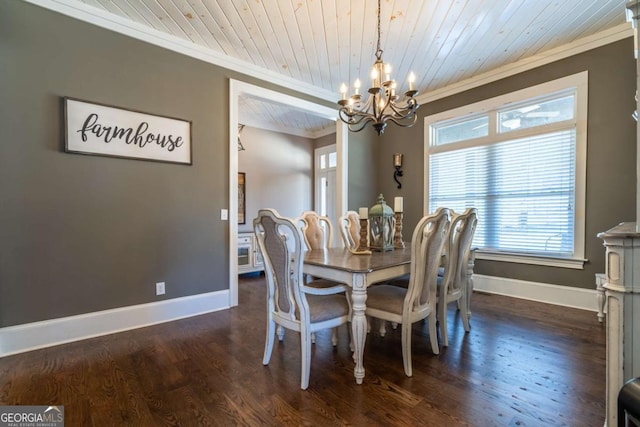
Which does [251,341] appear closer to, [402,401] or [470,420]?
[402,401]

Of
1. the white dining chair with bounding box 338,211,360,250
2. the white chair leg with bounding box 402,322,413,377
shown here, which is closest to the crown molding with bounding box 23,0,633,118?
the white dining chair with bounding box 338,211,360,250

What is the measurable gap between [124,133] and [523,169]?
14.2 ft

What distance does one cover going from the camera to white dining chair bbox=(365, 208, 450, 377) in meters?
1.89

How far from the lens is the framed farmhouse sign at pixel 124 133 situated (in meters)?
2.43

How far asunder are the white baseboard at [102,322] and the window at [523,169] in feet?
11.2

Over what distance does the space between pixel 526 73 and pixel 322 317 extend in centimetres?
371

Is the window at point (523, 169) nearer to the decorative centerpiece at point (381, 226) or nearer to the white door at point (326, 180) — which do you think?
the decorative centerpiece at point (381, 226)

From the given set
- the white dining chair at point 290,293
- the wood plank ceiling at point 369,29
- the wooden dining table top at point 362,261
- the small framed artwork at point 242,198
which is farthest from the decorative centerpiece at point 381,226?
the small framed artwork at point 242,198

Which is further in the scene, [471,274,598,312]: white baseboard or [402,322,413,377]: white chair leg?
[471,274,598,312]: white baseboard

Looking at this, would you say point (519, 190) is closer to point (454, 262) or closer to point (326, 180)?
point (454, 262)

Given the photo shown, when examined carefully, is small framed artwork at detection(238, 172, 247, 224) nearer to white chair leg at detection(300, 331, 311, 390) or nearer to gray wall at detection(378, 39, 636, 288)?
white chair leg at detection(300, 331, 311, 390)

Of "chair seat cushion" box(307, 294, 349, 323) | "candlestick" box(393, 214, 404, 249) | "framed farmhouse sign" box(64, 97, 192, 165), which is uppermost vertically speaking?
"framed farmhouse sign" box(64, 97, 192, 165)

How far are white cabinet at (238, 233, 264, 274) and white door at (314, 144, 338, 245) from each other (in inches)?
67.6

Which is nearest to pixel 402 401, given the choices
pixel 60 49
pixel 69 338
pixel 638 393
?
pixel 638 393
